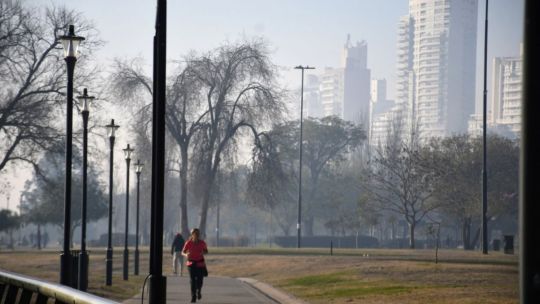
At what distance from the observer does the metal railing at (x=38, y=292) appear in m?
8.43

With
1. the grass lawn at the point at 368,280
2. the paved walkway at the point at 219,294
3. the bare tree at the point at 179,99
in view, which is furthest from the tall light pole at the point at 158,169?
the bare tree at the point at 179,99

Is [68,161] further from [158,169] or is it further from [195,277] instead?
[158,169]

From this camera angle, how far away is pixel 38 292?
10.4m

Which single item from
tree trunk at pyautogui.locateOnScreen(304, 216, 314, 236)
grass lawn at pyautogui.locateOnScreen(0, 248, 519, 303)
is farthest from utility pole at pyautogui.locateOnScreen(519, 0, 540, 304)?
tree trunk at pyautogui.locateOnScreen(304, 216, 314, 236)

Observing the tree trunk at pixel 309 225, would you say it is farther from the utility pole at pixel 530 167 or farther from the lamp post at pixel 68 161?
the utility pole at pixel 530 167

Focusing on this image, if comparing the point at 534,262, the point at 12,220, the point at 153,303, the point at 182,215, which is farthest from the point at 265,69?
the point at 534,262

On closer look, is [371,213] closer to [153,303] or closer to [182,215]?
[182,215]

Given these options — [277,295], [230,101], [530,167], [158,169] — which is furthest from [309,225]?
[530,167]

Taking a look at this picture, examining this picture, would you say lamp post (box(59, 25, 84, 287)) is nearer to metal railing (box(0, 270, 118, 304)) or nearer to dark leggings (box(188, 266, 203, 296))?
dark leggings (box(188, 266, 203, 296))

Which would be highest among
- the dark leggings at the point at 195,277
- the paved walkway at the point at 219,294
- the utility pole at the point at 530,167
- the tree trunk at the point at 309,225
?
the utility pole at the point at 530,167

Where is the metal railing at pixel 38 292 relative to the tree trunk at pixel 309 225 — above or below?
above

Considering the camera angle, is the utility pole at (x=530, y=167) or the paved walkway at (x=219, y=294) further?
the paved walkway at (x=219, y=294)

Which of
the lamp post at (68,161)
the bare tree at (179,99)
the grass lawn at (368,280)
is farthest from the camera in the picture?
the bare tree at (179,99)

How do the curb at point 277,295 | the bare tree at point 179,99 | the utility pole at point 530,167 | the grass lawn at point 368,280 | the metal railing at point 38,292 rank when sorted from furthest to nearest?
the bare tree at point 179,99 < the curb at point 277,295 < the grass lawn at point 368,280 < the metal railing at point 38,292 < the utility pole at point 530,167
